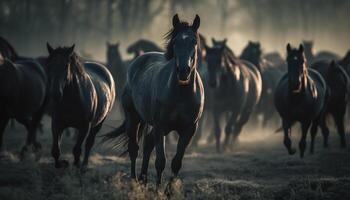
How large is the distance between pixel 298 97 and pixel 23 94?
6.15m

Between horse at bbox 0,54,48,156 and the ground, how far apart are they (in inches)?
30.1

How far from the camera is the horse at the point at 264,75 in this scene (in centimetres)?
1888

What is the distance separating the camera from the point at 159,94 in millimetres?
7758

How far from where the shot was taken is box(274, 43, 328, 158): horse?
450 inches

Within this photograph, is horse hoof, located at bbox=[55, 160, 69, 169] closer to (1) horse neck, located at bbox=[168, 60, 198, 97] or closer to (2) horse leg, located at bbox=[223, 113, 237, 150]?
(1) horse neck, located at bbox=[168, 60, 198, 97]

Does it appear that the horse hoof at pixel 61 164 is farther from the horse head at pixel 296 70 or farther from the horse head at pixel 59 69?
the horse head at pixel 296 70

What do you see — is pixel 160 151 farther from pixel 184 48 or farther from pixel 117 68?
pixel 117 68

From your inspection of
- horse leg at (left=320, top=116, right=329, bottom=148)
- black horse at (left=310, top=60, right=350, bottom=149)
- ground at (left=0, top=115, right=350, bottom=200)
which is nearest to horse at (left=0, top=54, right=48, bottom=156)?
ground at (left=0, top=115, right=350, bottom=200)

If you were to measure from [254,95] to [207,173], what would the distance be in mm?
6247

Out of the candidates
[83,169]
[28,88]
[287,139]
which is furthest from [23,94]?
[287,139]

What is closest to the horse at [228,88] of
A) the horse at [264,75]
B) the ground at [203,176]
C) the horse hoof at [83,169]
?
the ground at [203,176]

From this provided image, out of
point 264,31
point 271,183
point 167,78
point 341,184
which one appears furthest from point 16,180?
point 264,31

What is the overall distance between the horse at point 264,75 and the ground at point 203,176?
433 cm

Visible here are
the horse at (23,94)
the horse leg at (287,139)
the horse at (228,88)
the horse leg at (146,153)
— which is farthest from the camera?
the horse at (228,88)
